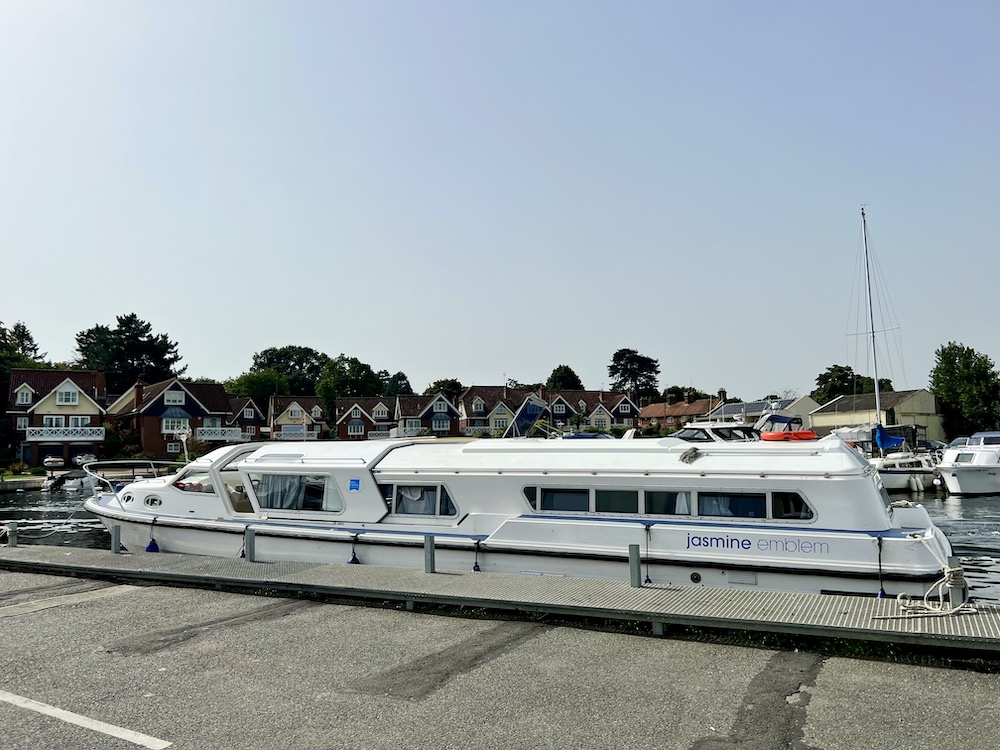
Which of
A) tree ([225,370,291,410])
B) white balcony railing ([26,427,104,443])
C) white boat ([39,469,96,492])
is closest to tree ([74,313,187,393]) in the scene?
tree ([225,370,291,410])

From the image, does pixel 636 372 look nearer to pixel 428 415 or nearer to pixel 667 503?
pixel 428 415

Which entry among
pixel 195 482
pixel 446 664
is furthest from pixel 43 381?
pixel 446 664

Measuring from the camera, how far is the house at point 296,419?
88188mm

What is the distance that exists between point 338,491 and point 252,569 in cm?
287

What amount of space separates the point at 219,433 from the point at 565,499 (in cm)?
6834

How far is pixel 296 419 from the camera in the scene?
299 ft

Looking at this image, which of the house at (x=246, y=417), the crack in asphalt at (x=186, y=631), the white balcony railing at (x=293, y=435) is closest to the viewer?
the crack in asphalt at (x=186, y=631)

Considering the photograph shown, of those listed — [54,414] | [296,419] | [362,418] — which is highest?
[54,414]

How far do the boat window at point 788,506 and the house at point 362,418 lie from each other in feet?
257

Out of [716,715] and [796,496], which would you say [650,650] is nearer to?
[716,715]

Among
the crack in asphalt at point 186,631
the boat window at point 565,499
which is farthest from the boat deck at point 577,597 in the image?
the boat window at point 565,499

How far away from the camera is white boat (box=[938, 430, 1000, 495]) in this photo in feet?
115

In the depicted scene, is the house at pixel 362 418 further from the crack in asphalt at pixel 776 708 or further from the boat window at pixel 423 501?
the crack in asphalt at pixel 776 708

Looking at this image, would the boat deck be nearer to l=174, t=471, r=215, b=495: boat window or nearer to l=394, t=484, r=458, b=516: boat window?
l=394, t=484, r=458, b=516: boat window
